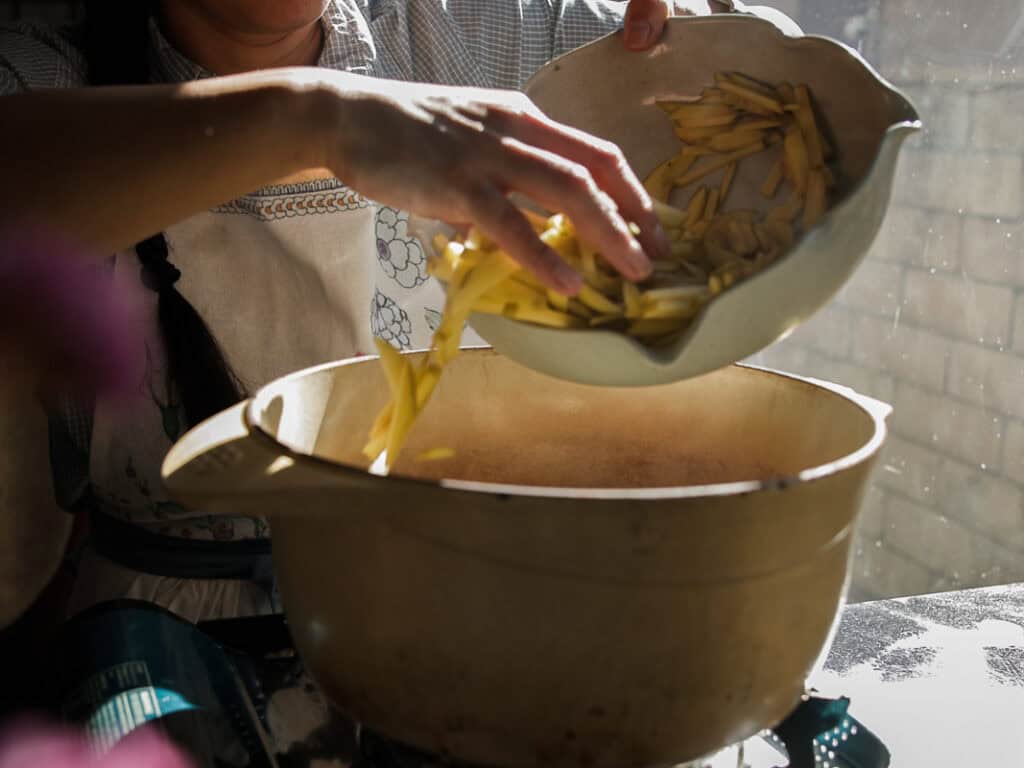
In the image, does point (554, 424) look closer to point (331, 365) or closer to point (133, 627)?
point (331, 365)

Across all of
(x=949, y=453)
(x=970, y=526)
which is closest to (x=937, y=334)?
(x=949, y=453)

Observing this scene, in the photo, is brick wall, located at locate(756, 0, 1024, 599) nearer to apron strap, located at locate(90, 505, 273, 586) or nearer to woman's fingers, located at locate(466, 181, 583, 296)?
apron strap, located at locate(90, 505, 273, 586)

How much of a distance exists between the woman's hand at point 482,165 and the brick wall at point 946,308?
140cm

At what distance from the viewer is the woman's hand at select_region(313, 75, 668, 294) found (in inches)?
23.6

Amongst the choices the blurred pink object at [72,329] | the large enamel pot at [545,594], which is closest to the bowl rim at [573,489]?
the large enamel pot at [545,594]

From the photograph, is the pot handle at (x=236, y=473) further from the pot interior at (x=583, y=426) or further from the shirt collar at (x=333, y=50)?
the shirt collar at (x=333, y=50)

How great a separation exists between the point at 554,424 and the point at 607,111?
0.78ft

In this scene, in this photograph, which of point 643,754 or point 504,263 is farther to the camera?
point 504,263

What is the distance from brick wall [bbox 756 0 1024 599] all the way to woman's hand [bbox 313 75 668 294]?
1.40 metres

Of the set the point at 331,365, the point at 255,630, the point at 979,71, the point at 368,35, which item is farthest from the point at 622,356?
the point at 979,71

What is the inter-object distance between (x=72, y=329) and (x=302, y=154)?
45 centimetres

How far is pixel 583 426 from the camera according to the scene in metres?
0.80

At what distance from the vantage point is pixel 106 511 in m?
1.06

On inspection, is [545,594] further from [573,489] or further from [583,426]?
[583,426]
